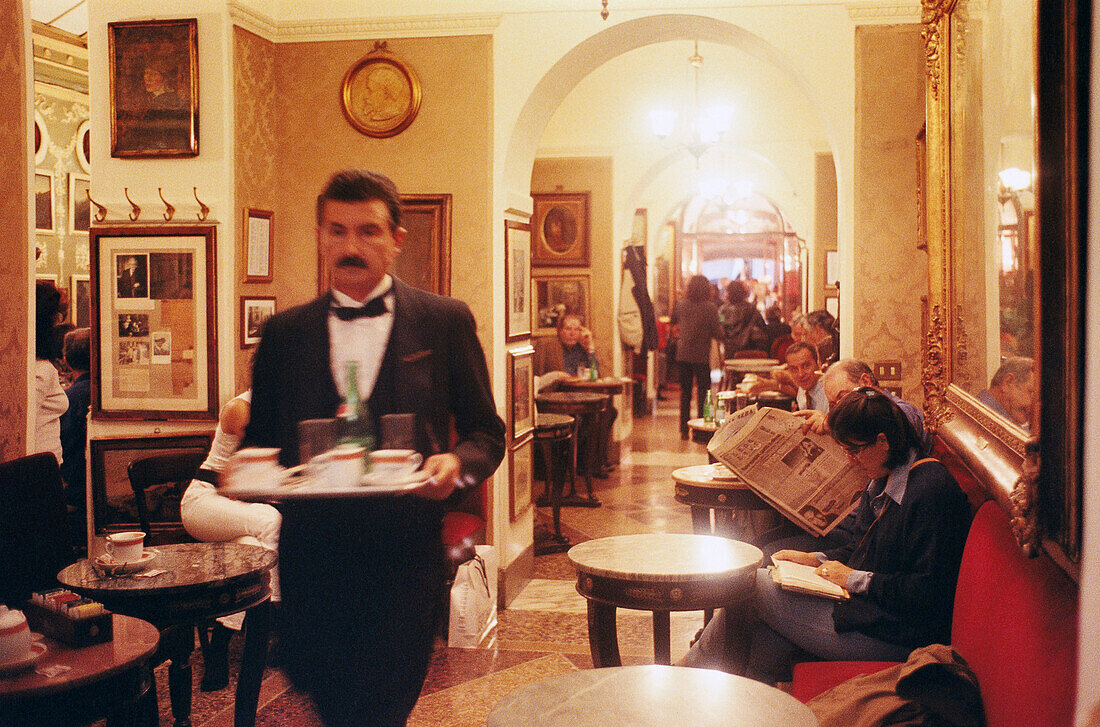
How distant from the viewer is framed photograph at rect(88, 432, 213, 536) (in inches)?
207

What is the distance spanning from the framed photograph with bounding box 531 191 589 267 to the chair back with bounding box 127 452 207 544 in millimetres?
5933

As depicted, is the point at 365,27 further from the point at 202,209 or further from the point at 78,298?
the point at 78,298

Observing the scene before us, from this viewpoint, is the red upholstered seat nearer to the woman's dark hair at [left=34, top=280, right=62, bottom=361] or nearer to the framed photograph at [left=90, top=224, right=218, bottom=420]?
the framed photograph at [left=90, top=224, right=218, bottom=420]

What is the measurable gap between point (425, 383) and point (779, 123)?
32.5 ft

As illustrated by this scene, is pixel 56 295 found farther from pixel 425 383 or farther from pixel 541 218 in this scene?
pixel 541 218

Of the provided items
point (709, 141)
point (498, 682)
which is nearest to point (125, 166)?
point (498, 682)

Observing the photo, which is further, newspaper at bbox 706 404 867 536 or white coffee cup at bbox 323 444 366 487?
newspaper at bbox 706 404 867 536

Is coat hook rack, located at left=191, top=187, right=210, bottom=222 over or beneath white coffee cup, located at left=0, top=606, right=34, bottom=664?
over

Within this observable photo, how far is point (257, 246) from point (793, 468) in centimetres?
315

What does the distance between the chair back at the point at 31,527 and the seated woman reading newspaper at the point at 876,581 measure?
2.46 m

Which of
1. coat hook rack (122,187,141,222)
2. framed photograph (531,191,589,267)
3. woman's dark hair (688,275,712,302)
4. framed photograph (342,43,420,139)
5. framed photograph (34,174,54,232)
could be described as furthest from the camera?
woman's dark hair (688,275,712,302)

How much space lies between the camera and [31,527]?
3695mm

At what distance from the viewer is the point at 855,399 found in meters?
3.24

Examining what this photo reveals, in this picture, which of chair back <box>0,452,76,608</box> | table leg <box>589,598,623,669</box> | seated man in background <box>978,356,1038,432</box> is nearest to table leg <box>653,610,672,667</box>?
table leg <box>589,598,623,669</box>
